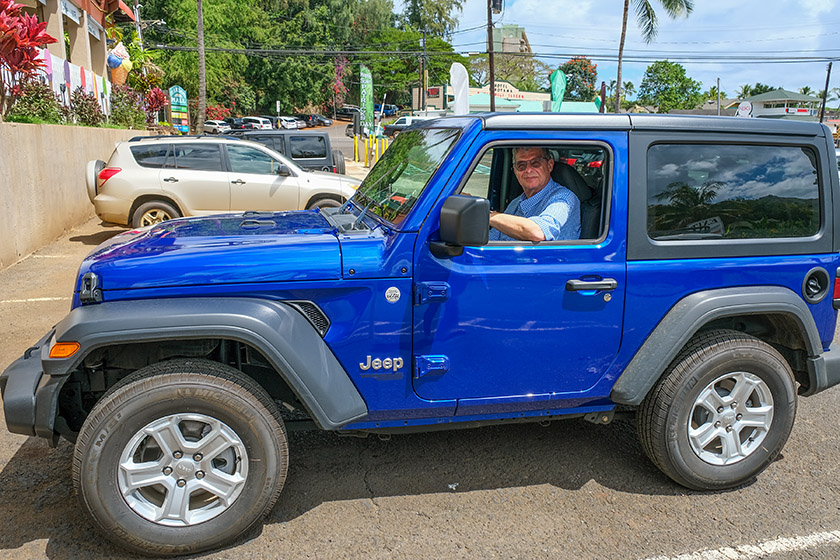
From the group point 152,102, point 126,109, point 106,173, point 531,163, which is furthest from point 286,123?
point 531,163

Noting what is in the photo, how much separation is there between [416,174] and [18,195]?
7.80 metres

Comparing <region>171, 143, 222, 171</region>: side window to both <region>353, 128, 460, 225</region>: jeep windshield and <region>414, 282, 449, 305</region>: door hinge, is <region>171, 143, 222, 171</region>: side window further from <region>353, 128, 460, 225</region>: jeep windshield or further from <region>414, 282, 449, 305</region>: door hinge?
<region>414, 282, 449, 305</region>: door hinge

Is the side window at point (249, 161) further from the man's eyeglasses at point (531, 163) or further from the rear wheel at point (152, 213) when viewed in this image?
the man's eyeglasses at point (531, 163)

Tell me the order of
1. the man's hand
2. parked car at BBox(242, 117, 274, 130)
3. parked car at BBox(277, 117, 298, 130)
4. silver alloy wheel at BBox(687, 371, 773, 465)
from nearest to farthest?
the man's hand → silver alloy wheel at BBox(687, 371, 773, 465) → parked car at BBox(242, 117, 274, 130) → parked car at BBox(277, 117, 298, 130)

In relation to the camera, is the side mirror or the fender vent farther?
the fender vent

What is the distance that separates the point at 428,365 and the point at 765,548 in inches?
69.1

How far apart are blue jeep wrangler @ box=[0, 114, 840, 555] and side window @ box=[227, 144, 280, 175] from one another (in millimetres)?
7512

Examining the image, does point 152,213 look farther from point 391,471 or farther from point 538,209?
point 538,209

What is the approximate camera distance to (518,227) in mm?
3170

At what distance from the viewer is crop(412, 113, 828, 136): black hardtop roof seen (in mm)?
3145

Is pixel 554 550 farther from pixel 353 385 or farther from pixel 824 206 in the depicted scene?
pixel 824 206

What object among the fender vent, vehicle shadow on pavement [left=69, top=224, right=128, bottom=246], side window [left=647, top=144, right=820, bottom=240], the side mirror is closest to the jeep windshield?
the side mirror

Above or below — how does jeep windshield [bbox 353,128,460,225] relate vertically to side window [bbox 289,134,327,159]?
below

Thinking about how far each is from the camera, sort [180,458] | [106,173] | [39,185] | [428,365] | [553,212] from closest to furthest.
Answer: [180,458], [428,365], [553,212], [39,185], [106,173]
